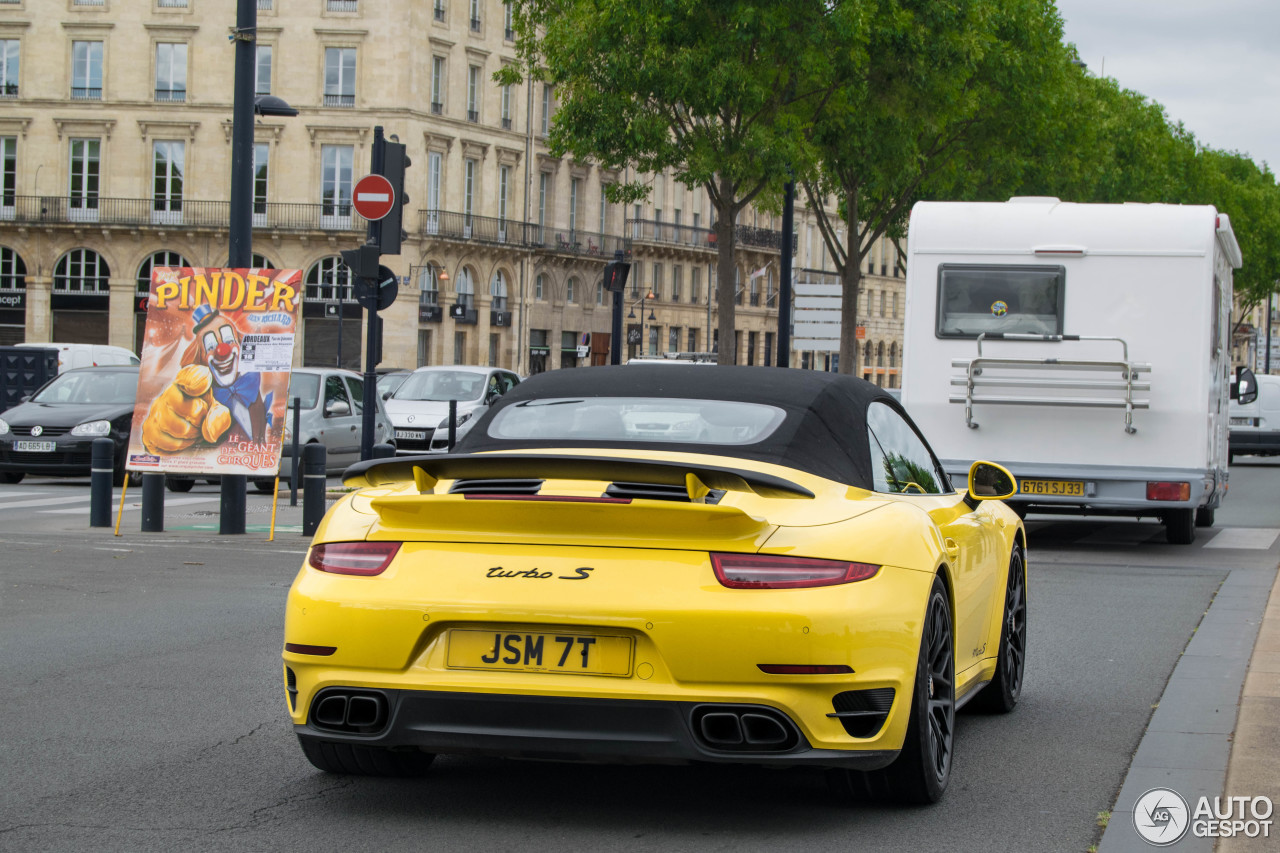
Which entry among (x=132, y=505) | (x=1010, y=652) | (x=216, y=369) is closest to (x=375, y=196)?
(x=216, y=369)

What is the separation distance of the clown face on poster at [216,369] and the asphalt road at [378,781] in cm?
422

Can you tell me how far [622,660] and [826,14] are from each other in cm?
2924

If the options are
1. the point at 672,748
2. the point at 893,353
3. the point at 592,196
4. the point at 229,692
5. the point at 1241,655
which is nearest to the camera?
the point at 672,748

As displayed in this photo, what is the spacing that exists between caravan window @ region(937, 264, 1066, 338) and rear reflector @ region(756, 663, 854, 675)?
11162mm

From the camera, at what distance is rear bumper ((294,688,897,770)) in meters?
4.67

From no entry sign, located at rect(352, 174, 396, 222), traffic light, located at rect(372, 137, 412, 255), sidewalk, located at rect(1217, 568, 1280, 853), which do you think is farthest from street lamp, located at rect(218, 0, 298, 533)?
sidewalk, located at rect(1217, 568, 1280, 853)

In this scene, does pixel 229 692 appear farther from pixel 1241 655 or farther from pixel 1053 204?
pixel 1053 204

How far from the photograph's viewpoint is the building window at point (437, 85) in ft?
224

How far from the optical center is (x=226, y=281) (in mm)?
15180

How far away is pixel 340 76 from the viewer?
66062 millimetres

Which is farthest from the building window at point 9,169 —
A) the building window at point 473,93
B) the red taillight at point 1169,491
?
the red taillight at point 1169,491

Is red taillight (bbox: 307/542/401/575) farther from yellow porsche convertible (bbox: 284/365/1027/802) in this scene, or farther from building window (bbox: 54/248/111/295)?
building window (bbox: 54/248/111/295)

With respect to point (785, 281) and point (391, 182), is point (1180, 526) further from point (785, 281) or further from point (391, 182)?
point (785, 281)

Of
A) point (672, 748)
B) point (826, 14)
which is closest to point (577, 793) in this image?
point (672, 748)
